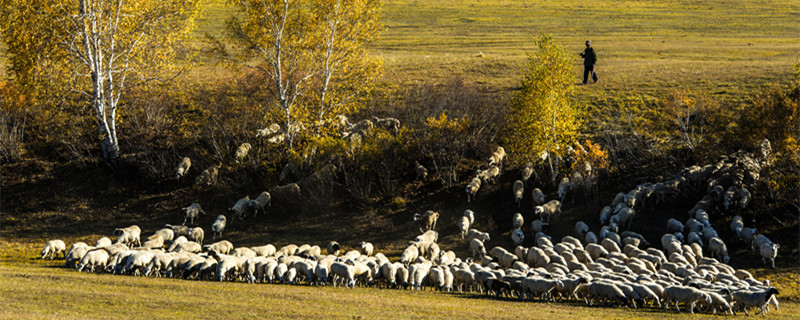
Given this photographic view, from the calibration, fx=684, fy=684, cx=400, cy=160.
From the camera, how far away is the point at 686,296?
18.5 meters

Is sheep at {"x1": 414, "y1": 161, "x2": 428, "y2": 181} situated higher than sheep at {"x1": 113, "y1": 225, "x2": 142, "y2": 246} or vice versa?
sheep at {"x1": 414, "y1": 161, "x2": 428, "y2": 181}

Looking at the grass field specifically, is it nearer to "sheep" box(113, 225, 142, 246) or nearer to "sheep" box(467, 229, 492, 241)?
"sheep" box(113, 225, 142, 246)

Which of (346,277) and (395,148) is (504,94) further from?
(346,277)

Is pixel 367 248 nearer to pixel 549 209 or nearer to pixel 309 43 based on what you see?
pixel 549 209

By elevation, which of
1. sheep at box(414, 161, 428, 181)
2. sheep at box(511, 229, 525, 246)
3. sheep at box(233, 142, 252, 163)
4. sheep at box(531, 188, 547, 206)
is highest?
sheep at box(233, 142, 252, 163)

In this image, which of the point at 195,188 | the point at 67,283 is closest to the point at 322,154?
the point at 195,188

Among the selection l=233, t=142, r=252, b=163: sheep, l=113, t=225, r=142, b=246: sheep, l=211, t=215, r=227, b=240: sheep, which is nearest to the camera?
l=113, t=225, r=142, b=246: sheep

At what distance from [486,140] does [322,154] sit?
8.91 m

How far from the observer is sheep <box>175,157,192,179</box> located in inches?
1362

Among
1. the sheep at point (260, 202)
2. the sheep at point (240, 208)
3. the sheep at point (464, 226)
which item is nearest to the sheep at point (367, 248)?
the sheep at point (464, 226)

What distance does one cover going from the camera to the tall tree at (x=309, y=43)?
35562 millimetres

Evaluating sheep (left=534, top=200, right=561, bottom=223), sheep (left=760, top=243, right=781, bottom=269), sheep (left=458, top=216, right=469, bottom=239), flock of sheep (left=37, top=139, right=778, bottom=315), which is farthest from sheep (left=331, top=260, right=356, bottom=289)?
sheep (left=760, top=243, right=781, bottom=269)

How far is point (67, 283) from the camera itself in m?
18.7

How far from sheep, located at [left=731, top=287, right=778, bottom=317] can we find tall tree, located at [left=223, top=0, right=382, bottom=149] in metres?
21.2
